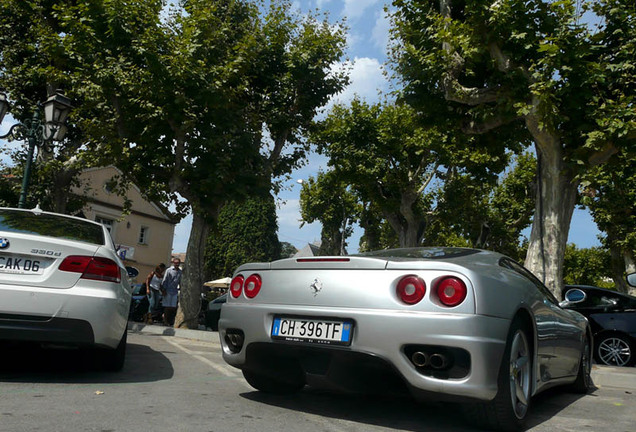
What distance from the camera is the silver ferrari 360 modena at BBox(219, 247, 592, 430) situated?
3.30 m

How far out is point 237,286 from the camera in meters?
4.36

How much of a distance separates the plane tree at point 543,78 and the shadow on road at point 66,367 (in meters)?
6.90

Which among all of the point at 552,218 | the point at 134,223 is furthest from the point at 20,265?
the point at 134,223

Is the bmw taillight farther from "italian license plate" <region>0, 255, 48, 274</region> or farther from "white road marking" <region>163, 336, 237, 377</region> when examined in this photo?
"white road marking" <region>163, 336, 237, 377</region>

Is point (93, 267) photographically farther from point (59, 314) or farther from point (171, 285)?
point (171, 285)

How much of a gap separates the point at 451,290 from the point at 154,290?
13300 millimetres

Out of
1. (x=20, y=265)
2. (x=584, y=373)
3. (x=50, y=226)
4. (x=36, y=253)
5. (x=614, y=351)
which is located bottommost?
(x=584, y=373)

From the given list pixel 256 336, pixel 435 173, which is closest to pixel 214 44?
pixel 256 336

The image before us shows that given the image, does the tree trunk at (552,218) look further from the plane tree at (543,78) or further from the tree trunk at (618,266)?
the tree trunk at (618,266)

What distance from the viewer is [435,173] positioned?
86.7 feet

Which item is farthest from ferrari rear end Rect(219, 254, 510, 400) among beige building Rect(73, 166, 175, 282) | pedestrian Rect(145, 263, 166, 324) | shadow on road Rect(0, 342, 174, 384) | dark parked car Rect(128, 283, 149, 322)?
beige building Rect(73, 166, 175, 282)

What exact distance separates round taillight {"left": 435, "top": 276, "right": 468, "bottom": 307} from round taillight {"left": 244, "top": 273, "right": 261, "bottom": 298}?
137cm

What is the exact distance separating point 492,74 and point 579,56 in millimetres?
1858

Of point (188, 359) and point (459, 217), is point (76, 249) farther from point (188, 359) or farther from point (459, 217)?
point (459, 217)
